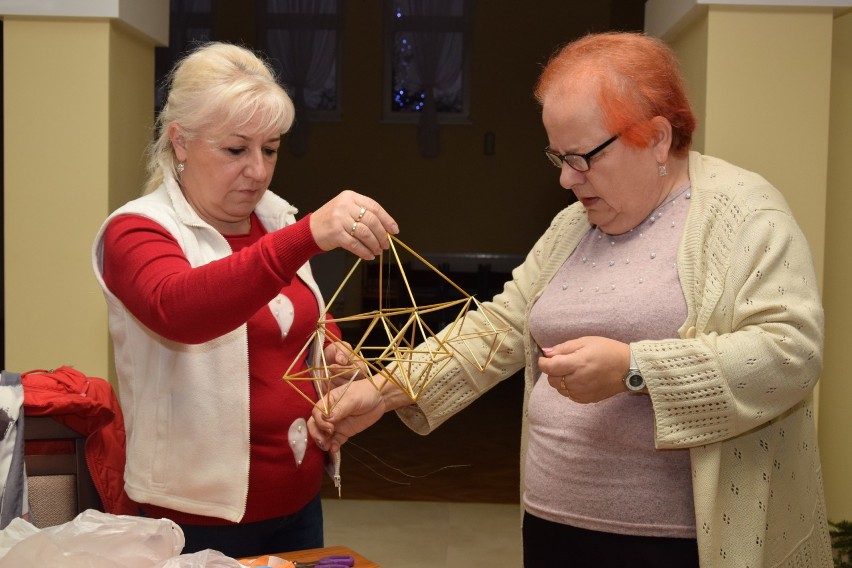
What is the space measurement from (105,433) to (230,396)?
0.30 m

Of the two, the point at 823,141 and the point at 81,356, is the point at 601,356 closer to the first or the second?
the point at 823,141

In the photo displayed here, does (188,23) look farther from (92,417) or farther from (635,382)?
(635,382)

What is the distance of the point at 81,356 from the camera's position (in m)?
3.73

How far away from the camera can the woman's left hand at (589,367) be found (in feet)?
5.44

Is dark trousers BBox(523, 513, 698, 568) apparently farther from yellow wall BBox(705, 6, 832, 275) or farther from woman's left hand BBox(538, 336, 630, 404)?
yellow wall BBox(705, 6, 832, 275)

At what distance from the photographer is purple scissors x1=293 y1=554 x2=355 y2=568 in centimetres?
170

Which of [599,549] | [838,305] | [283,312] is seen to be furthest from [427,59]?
[599,549]

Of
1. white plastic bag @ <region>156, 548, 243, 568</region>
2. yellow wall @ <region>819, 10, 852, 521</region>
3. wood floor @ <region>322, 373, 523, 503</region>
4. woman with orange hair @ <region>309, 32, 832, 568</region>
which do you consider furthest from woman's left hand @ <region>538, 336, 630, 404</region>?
wood floor @ <region>322, 373, 523, 503</region>

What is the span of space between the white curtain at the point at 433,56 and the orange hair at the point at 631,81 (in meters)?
10.9

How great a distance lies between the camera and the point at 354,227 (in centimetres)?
165

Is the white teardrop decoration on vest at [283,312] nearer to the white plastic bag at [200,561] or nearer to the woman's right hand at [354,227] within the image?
the woman's right hand at [354,227]

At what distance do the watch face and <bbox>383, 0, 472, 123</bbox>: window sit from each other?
11365mm

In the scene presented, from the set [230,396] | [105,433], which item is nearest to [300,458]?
[230,396]

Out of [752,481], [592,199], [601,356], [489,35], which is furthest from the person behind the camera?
[489,35]
